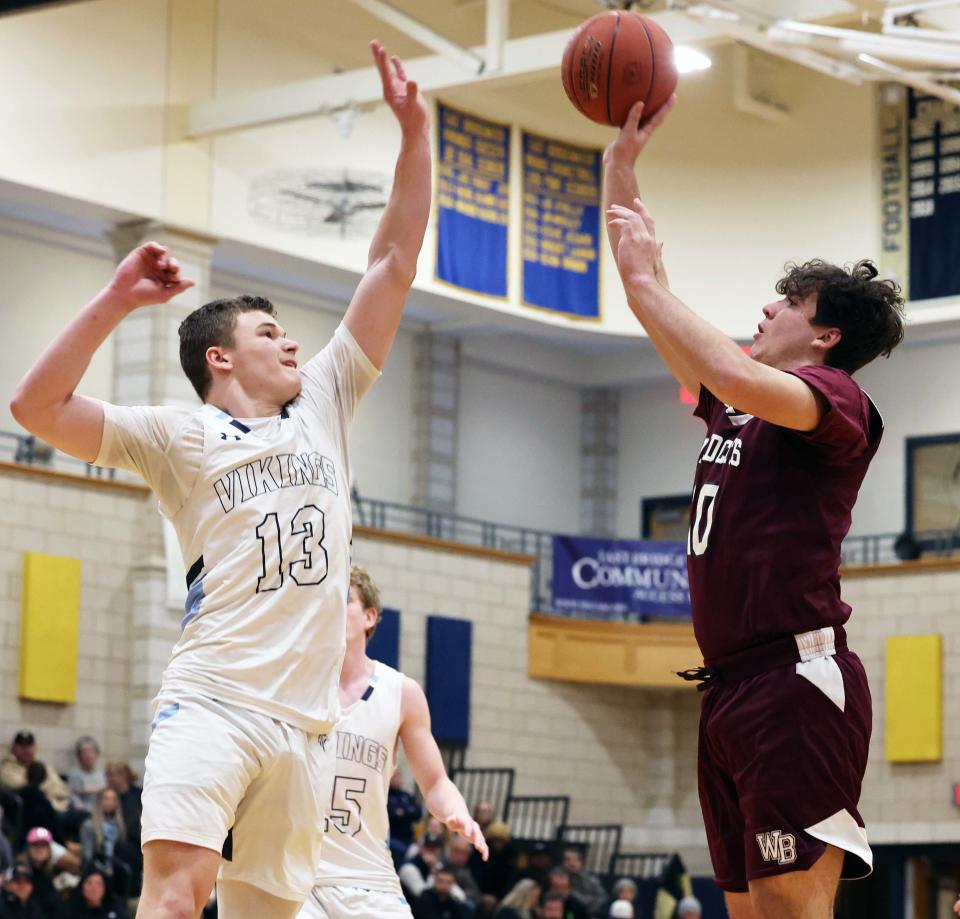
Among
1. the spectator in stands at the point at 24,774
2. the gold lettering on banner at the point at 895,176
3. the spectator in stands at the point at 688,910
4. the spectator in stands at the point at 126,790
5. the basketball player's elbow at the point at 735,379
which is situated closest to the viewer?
the basketball player's elbow at the point at 735,379

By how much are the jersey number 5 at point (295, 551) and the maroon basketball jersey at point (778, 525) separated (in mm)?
925

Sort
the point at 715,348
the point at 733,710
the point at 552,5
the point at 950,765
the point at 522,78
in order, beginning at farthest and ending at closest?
the point at 552,5, the point at 950,765, the point at 522,78, the point at 733,710, the point at 715,348

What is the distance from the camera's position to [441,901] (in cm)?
1555

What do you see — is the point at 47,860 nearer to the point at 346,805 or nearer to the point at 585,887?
the point at 585,887

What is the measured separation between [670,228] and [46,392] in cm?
1955

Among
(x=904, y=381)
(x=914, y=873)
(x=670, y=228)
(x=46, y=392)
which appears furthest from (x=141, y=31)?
(x=46, y=392)

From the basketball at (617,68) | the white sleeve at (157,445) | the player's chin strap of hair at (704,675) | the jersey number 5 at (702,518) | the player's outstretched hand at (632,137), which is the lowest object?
the player's chin strap of hair at (704,675)

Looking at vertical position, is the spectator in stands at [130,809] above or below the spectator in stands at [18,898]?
above

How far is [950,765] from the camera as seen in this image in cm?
2080

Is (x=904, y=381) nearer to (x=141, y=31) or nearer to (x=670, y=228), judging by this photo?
(x=670, y=228)

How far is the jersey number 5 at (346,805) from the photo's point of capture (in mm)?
6117

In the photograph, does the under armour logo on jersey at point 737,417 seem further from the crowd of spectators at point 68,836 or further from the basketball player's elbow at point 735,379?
the crowd of spectators at point 68,836

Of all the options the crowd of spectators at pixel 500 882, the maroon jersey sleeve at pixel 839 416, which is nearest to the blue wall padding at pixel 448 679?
the crowd of spectators at pixel 500 882

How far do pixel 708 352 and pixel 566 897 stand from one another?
13588mm
